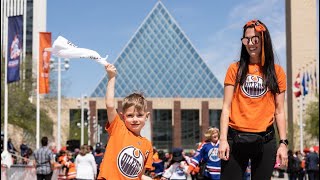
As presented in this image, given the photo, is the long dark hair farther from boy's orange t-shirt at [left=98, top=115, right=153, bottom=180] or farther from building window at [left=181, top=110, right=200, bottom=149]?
building window at [left=181, top=110, right=200, bottom=149]

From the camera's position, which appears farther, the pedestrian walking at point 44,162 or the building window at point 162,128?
the building window at point 162,128

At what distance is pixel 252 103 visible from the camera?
200 inches

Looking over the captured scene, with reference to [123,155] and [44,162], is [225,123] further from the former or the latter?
[44,162]

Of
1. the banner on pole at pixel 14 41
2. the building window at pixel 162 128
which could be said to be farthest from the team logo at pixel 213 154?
the building window at pixel 162 128

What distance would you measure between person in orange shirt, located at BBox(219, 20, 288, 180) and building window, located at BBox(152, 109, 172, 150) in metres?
95.7

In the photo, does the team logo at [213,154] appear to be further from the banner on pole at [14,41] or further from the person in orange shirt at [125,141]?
the banner on pole at [14,41]

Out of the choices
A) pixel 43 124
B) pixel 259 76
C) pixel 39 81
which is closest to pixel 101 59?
pixel 259 76

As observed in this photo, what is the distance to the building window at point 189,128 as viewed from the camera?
101 meters

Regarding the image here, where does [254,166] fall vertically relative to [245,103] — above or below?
below

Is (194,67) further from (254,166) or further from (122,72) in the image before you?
(254,166)

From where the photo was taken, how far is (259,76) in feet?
17.0

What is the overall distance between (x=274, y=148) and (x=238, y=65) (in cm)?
71

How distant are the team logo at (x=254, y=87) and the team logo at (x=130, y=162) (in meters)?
0.95

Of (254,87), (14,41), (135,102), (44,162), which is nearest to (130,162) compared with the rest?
(135,102)
